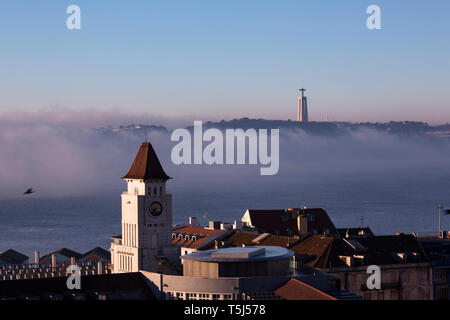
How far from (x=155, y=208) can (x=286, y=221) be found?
35886mm

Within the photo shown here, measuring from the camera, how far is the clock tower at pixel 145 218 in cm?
8412

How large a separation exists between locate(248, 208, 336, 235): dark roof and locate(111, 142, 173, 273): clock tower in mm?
32362

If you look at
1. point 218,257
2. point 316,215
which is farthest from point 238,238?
point 218,257

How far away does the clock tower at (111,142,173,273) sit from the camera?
84.1 m

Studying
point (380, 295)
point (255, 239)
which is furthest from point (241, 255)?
point (255, 239)

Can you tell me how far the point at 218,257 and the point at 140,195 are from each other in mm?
19950

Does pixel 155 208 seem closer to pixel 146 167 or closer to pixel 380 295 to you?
pixel 146 167

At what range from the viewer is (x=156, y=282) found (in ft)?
225

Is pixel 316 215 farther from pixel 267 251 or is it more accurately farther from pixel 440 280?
pixel 267 251

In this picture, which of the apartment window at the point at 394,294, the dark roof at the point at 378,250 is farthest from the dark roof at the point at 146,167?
the apartment window at the point at 394,294

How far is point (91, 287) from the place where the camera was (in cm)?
6888

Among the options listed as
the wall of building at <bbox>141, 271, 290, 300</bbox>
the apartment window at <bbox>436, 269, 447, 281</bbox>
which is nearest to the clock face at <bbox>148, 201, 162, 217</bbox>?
the wall of building at <bbox>141, 271, 290, 300</bbox>
